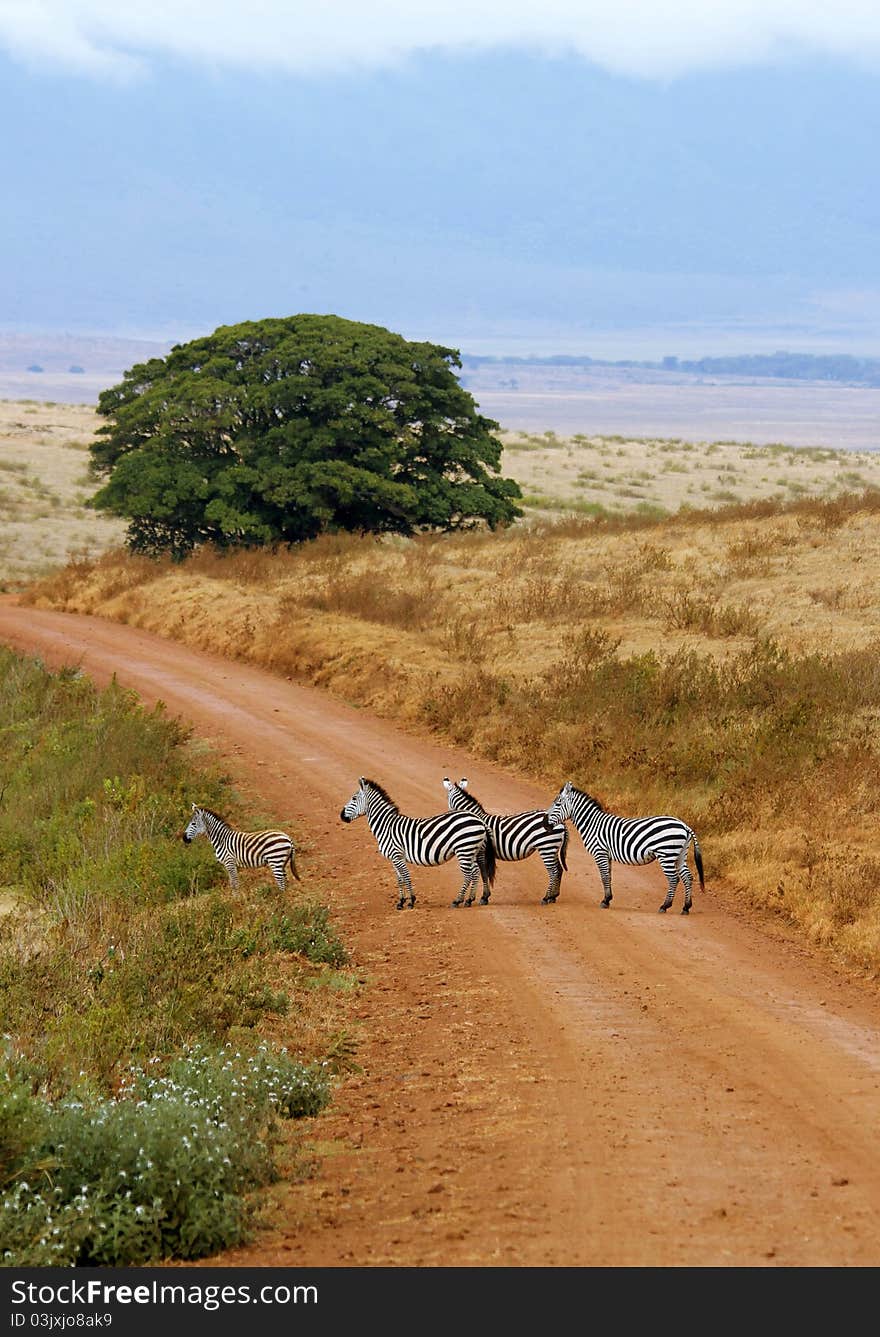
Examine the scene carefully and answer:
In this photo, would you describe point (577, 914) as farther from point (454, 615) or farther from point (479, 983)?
point (454, 615)

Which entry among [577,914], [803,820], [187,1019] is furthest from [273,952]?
[803,820]

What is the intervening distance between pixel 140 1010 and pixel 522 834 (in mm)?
3986

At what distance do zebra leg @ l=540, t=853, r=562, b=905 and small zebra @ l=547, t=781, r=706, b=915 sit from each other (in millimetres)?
351

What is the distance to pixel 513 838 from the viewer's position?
1298cm

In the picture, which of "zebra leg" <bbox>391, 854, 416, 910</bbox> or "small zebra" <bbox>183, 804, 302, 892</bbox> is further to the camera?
"small zebra" <bbox>183, 804, 302, 892</bbox>

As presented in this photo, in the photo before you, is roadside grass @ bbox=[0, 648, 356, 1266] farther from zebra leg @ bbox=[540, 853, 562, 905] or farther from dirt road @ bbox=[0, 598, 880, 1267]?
zebra leg @ bbox=[540, 853, 562, 905]

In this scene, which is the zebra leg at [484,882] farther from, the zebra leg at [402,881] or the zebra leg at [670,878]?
the zebra leg at [670,878]

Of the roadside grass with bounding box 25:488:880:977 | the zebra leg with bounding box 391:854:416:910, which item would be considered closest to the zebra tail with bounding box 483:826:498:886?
the zebra leg with bounding box 391:854:416:910

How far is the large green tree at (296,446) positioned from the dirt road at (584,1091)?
20.7 m

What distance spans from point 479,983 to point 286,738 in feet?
32.0

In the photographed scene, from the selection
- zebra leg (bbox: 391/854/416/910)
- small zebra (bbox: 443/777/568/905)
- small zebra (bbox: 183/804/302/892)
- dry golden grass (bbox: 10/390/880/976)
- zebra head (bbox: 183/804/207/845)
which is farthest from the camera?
dry golden grass (bbox: 10/390/880/976)

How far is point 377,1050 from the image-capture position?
9828mm

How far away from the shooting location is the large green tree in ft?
115

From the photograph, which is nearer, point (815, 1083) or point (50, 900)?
point (815, 1083)
